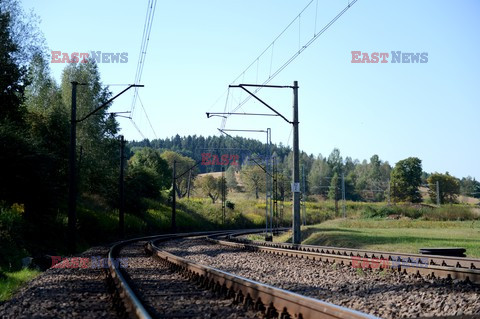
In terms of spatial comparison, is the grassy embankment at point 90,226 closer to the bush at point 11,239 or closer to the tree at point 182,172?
the bush at point 11,239

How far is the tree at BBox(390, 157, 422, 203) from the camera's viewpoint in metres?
119

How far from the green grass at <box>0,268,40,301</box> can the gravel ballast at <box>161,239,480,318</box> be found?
5734 mm

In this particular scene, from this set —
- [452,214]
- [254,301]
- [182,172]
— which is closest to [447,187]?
[182,172]

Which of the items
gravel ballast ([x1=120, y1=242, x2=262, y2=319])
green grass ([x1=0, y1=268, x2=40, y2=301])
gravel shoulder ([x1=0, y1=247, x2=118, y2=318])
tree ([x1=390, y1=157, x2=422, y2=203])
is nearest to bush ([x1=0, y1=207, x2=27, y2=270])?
green grass ([x1=0, y1=268, x2=40, y2=301])

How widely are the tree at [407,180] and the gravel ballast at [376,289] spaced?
108m

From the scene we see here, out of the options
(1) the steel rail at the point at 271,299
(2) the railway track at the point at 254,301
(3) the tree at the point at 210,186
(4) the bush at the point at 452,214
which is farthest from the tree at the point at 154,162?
(2) the railway track at the point at 254,301

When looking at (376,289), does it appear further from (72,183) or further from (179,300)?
(72,183)

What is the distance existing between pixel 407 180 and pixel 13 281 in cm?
11586

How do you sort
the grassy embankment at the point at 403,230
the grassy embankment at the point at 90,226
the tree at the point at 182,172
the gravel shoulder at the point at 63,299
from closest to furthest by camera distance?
the gravel shoulder at the point at 63,299, the grassy embankment at the point at 90,226, the grassy embankment at the point at 403,230, the tree at the point at 182,172

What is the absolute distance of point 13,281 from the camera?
14477mm

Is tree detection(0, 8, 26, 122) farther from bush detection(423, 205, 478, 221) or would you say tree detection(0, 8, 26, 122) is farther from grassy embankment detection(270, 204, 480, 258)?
bush detection(423, 205, 478, 221)

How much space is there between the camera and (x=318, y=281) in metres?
12.3

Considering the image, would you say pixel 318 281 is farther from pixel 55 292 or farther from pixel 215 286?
pixel 55 292

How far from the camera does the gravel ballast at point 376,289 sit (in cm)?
828
